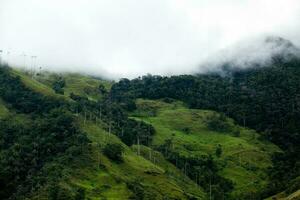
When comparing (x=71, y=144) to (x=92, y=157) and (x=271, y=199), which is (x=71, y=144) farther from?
(x=271, y=199)

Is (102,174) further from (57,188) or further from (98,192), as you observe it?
(57,188)

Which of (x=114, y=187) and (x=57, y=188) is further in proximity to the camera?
(x=114, y=187)

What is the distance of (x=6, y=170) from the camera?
178625 mm

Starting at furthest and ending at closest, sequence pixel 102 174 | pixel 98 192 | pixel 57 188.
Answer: pixel 102 174 → pixel 98 192 → pixel 57 188

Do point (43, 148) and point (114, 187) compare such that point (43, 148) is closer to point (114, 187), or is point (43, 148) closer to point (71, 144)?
point (71, 144)

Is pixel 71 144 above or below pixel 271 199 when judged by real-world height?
above

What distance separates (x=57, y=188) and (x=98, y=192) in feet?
60.9

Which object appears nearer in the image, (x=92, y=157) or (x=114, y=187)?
(x=114, y=187)

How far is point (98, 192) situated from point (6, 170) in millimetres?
32498

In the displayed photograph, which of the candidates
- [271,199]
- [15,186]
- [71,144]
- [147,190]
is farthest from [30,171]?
[271,199]

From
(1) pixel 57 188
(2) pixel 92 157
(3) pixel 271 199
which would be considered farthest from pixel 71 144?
(3) pixel 271 199

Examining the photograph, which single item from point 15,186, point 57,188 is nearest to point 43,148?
point 15,186

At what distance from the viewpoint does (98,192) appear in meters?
175

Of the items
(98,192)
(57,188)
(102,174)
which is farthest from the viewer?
(102,174)
